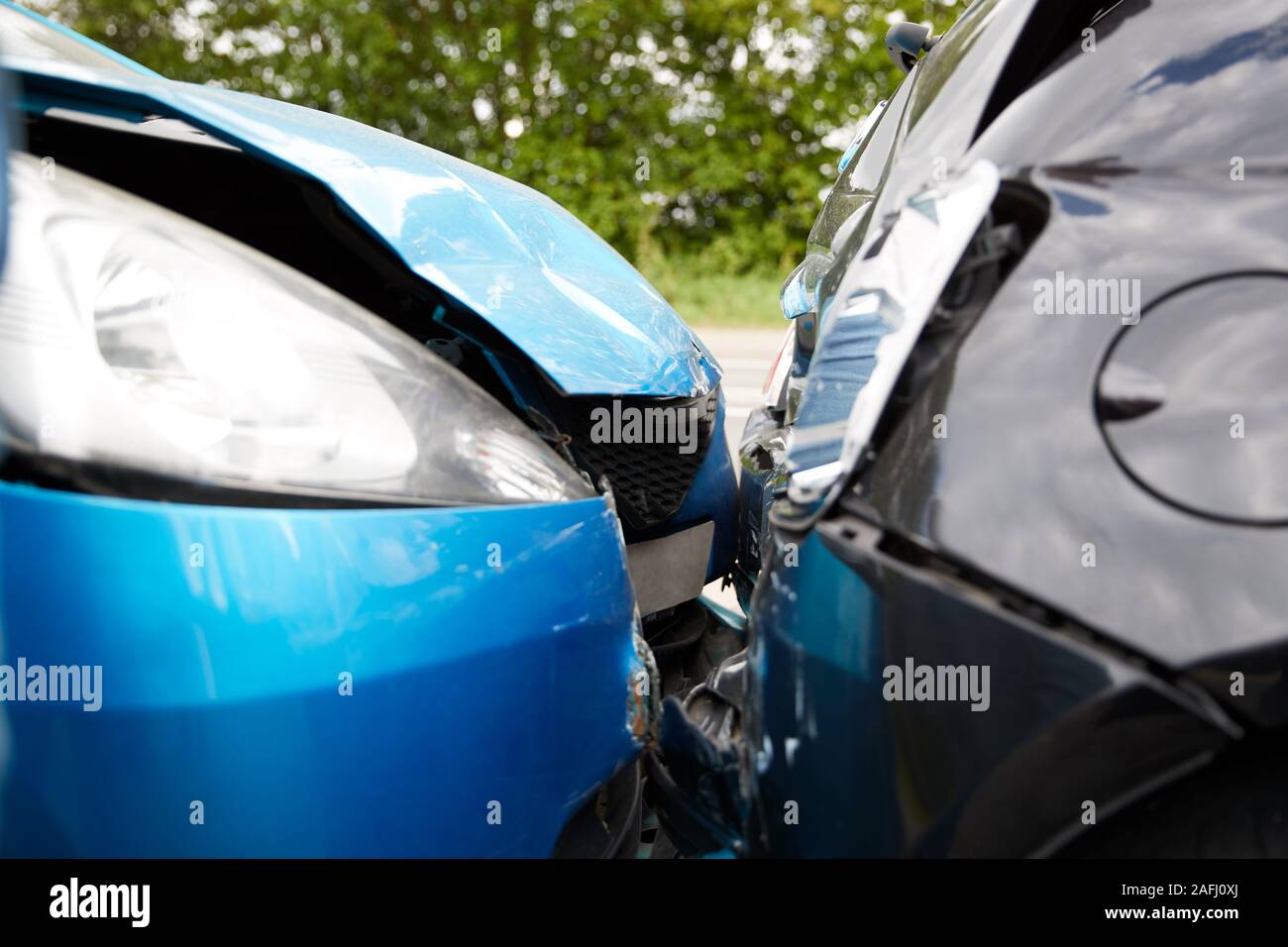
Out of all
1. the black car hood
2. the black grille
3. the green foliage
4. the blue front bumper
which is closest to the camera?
the black car hood

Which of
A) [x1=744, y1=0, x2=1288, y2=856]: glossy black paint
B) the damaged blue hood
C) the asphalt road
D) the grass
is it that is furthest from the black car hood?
the grass

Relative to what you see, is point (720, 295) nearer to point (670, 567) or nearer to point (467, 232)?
point (670, 567)

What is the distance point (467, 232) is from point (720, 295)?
13.3 m

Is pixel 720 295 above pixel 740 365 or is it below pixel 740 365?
above

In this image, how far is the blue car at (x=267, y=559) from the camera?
117 centimetres

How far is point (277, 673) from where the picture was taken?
3.87 ft

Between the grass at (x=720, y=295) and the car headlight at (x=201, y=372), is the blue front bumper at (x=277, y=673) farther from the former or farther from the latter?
the grass at (x=720, y=295)

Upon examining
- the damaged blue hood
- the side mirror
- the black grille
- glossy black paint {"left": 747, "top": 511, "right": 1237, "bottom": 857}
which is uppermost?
the side mirror

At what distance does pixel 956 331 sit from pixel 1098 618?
1.07 ft

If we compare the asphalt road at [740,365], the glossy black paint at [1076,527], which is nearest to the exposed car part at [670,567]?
the glossy black paint at [1076,527]

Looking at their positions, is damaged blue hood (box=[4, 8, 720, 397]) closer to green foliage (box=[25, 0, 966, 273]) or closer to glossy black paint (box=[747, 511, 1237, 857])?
glossy black paint (box=[747, 511, 1237, 857])

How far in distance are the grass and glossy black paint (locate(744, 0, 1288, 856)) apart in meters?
12.5

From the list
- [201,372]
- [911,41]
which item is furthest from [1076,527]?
[911,41]

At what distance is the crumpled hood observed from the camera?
1.42 meters
